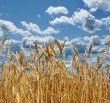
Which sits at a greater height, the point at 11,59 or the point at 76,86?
the point at 11,59

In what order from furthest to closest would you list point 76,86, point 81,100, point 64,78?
1. point 76,86
2. point 64,78
3. point 81,100

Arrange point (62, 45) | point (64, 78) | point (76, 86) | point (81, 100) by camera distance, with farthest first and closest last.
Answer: point (76, 86), point (64, 78), point (81, 100), point (62, 45)

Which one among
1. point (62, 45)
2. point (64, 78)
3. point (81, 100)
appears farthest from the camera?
point (64, 78)

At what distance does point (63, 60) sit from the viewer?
2803mm

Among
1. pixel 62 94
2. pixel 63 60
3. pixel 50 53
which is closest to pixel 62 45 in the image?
pixel 50 53

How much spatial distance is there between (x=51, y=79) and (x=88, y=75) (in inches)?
14.5

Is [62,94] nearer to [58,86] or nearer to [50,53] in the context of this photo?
[58,86]

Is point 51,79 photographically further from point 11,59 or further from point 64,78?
point 11,59

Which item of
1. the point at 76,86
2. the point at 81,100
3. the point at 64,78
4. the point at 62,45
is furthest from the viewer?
the point at 76,86

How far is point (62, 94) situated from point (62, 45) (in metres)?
0.53

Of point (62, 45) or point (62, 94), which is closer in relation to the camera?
point (62, 45)

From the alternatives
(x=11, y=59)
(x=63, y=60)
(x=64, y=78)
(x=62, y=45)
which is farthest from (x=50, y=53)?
(x=11, y=59)

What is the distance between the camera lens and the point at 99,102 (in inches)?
110

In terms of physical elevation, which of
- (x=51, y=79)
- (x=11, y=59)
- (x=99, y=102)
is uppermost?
(x=11, y=59)
